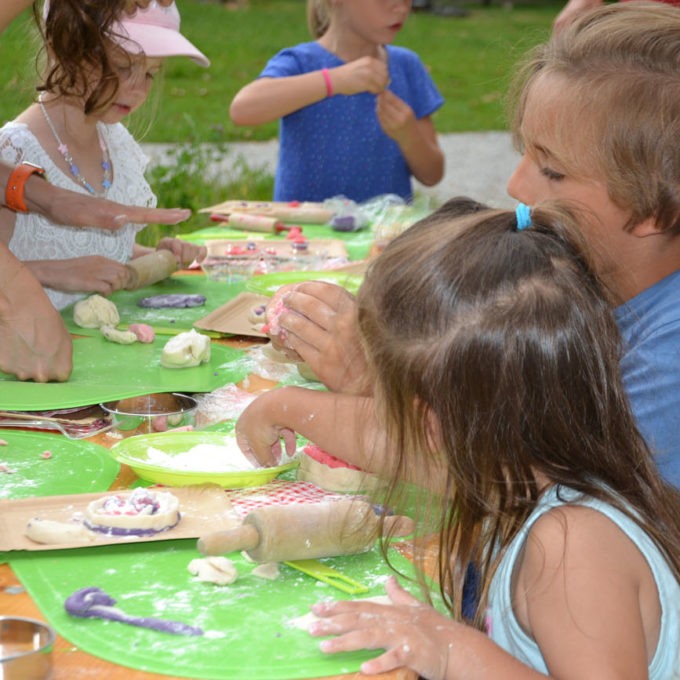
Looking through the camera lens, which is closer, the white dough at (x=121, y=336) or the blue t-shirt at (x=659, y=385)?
the blue t-shirt at (x=659, y=385)

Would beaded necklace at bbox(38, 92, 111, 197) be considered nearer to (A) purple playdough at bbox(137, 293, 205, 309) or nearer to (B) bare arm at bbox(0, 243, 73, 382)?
(A) purple playdough at bbox(137, 293, 205, 309)

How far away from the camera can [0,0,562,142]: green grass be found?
31.7 feet

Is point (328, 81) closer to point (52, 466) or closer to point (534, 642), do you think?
point (52, 466)

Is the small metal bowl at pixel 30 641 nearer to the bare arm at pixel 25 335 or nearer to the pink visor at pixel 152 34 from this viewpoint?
the bare arm at pixel 25 335

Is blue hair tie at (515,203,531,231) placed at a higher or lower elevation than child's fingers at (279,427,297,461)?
higher

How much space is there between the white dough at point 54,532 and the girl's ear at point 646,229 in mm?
1008

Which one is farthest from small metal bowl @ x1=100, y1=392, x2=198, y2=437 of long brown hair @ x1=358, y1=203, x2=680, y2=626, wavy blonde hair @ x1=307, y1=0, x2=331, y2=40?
wavy blonde hair @ x1=307, y1=0, x2=331, y2=40

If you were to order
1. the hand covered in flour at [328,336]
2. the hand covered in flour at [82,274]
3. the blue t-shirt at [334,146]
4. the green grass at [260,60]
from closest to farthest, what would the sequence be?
the hand covered in flour at [328,336] → the hand covered in flour at [82,274] → the blue t-shirt at [334,146] → the green grass at [260,60]

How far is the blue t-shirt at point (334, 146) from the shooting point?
14.3 feet

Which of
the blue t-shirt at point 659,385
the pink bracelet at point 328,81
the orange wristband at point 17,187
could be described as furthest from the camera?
the pink bracelet at point 328,81

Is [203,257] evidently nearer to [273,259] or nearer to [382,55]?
[273,259]

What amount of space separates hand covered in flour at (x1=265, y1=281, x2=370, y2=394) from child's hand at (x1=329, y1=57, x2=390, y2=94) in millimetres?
2308

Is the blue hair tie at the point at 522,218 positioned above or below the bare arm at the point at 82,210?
above

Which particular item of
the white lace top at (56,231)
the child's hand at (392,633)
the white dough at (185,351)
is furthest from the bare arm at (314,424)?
the white lace top at (56,231)
